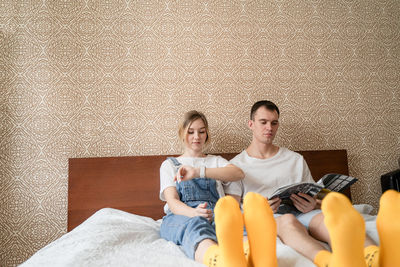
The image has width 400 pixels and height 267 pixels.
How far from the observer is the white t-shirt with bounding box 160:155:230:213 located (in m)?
1.38

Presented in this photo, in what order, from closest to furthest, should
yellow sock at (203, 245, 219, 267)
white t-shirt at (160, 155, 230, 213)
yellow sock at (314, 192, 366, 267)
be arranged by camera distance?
1. yellow sock at (314, 192, 366, 267)
2. yellow sock at (203, 245, 219, 267)
3. white t-shirt at (160, 155, 230, 213)

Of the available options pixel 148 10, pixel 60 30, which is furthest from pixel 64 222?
pixel 148 10

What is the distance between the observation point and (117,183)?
161 centimetres

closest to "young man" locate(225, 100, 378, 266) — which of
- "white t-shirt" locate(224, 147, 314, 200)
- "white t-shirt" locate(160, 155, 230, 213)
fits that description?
"white t-shirt" locate(224, 147, 314, 200)

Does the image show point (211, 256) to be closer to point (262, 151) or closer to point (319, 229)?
point (319, 229)

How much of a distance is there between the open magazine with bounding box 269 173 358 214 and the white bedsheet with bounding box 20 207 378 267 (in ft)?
0.70

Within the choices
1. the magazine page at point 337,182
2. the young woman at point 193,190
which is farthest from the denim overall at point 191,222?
the magazine page at point 337,182

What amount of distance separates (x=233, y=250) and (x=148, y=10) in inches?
64.9

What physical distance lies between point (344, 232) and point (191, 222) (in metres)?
0.51

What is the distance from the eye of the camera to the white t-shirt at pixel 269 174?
1.50m

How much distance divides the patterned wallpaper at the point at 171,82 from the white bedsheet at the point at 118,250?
71cm

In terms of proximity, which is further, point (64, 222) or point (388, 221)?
point (64, 222)

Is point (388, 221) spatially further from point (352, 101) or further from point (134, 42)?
point (134, 42)

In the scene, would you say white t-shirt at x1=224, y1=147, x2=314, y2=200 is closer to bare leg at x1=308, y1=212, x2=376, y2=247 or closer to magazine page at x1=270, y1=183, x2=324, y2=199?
magazine page at x1=270, y1=183, x2=324, y2=199
